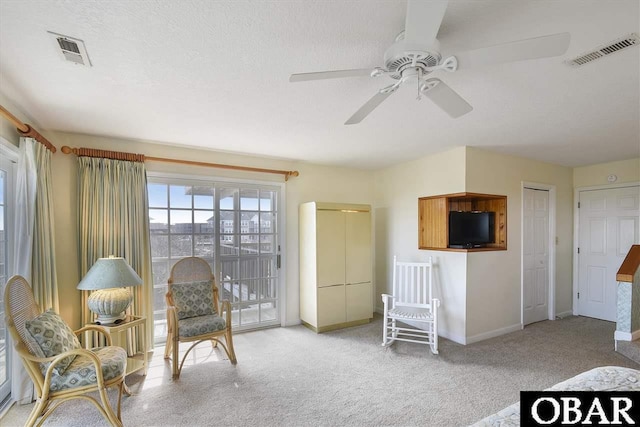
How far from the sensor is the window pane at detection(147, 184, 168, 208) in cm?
365

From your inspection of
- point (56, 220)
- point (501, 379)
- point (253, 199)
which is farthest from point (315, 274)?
point (56, 220)

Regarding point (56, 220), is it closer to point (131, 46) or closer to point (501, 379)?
point (131, 46)

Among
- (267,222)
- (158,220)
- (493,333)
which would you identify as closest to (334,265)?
(267,222)

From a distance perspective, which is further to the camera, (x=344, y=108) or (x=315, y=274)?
(x=315, y=274)

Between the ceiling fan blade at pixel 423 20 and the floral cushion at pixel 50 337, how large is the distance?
276cm

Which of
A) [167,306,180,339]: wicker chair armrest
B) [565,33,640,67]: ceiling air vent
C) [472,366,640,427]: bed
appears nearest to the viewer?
[472,366,640,427]: bed

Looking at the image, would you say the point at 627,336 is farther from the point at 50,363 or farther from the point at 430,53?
the point at 50,363

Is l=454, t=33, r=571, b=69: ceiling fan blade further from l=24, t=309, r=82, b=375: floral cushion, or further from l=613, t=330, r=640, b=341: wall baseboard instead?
l=613, t=330, r=640, b=341: wall baseboard

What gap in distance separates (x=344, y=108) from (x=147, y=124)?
186 centimetres

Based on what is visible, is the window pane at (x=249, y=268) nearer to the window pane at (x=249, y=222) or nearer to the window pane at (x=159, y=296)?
the window pane at (x=249, y=222)

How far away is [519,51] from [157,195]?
3665mm

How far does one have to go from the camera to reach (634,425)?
117cm

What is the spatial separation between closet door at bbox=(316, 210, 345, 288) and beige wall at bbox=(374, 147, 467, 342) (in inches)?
37.1

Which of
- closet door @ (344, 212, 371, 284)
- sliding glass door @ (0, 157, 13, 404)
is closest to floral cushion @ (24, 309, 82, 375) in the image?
sliding glass door @ (0, 157, 13, 404)
